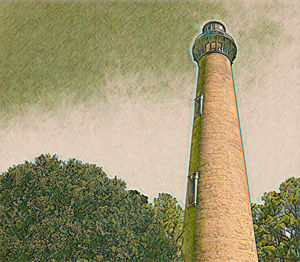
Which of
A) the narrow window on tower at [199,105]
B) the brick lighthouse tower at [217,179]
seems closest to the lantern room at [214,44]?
the brick lighthouse tower at [217,179]

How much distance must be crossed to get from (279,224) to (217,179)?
1868 centimetres

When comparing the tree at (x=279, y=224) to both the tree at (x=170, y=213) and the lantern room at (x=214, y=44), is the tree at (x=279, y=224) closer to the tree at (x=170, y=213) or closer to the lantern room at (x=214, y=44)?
the tree at (x=170, y=213)

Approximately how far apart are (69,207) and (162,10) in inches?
551

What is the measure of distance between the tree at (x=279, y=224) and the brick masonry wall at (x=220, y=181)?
16.4 metres

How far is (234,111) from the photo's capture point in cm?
1861

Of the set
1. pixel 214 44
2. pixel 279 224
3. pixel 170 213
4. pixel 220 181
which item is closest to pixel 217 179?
pixel 220 181

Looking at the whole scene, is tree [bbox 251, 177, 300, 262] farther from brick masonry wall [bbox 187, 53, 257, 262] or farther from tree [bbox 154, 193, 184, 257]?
brick masonry wall [bbox 187, 53, 257, 262]

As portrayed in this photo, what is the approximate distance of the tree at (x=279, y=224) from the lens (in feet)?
93.0

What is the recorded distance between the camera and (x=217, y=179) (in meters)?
15.2

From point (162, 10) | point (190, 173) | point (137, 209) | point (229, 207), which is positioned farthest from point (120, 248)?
point (162, 10)

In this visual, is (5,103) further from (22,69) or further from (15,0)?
(15,0)

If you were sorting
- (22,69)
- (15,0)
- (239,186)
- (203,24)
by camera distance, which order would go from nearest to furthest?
1. (15,0)
2. (22,69)
3. (239,186)
4. (203,24)

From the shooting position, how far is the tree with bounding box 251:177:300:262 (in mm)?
28344

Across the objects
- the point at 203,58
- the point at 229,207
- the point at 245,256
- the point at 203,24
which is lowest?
the point at 245,256
